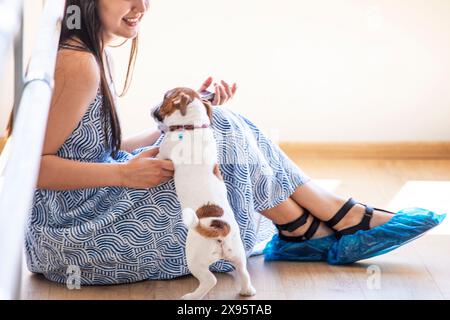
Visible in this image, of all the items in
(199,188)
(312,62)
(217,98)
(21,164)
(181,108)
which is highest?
(312,62)

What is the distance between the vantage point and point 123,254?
1.69 metres

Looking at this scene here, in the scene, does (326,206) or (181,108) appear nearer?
(181,108)

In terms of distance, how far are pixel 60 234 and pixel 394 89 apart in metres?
1.41

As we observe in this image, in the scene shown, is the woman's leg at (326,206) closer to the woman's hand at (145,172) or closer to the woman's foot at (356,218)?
the woman's foot at (356,218)

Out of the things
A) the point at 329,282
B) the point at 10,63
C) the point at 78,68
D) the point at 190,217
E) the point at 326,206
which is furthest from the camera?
the point at 10,63

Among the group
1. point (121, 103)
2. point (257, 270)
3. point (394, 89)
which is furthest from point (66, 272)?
point (394, 89)

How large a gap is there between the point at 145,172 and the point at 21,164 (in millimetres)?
792

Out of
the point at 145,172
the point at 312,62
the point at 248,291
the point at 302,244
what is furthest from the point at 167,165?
the point at 312,62

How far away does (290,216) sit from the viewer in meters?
1.82

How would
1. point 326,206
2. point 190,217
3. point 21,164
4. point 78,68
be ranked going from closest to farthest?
1. point 21,164
2. point 190,217
3. point 78,68
4. point 326,206

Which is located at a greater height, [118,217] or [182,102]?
[182,102]

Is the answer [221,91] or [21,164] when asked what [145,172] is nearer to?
[221,91]
